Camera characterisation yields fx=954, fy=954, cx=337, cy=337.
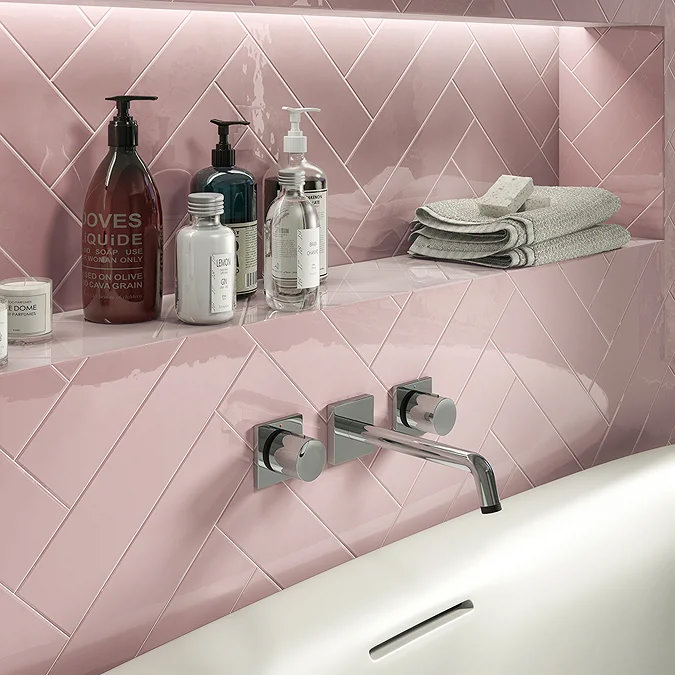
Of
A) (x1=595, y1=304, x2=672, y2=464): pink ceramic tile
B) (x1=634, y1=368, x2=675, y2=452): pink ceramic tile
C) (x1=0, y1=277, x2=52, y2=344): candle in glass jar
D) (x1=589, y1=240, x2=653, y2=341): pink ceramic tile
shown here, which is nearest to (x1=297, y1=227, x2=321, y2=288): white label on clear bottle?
(x1=0, y1=277, x2=52, y2=344): candle in glass jar

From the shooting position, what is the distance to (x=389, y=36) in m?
1.50

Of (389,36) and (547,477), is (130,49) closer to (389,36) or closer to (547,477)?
(389,36)

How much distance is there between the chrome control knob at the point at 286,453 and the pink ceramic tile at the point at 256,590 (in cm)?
13

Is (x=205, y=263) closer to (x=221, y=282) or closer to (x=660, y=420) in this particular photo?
(x=221, y=282)

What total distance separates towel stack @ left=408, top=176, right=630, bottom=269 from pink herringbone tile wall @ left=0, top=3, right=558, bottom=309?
0.21ft

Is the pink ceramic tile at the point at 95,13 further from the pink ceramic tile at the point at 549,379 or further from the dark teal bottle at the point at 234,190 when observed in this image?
the pink ceramic tile at the point at 549,379

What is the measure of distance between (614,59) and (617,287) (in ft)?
1.43

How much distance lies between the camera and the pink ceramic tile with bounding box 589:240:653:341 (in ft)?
5.56

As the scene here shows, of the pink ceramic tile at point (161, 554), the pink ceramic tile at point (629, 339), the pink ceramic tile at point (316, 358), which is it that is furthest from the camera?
the pink ceramic tile at point (629, 339)

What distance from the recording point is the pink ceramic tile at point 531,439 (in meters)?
1.56

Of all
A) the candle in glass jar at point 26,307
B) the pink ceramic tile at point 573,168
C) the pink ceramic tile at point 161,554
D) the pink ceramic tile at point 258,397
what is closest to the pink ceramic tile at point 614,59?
the pink ceramic tile at point 573,168

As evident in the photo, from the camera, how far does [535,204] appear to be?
1.59 meters

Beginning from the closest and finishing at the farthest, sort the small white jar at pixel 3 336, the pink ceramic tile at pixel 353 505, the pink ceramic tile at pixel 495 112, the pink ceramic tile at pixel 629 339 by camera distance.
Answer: the small white jar at pixel 3 336 → the pink ceramic tile at pixel 353 505 → the pink ceramic tile at pixel 495 112 → the pink ceramic tile at pixel 629 339

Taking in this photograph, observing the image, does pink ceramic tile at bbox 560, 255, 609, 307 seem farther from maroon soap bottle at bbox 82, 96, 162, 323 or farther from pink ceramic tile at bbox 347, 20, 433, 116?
maroon soap bottle at bbox 82, 96, 162, 323
